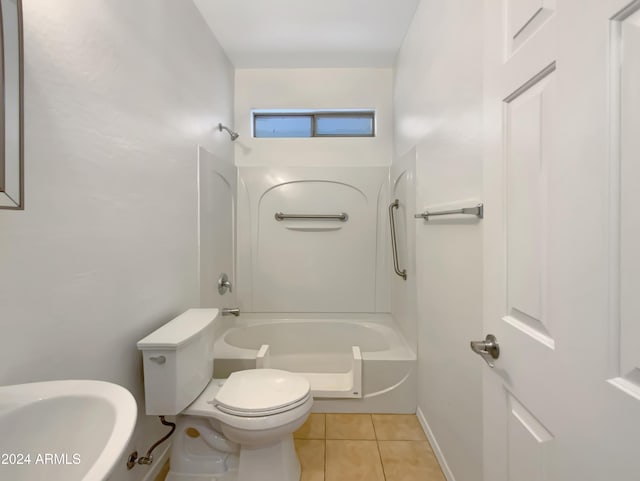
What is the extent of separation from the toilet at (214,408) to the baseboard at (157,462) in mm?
95

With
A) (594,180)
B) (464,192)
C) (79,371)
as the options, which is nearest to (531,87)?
(594,180)

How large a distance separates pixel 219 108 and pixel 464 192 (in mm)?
1943

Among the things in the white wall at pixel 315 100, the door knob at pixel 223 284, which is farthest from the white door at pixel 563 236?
the white wall at pixel 315 100

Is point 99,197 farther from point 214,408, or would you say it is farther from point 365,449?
point 365,449

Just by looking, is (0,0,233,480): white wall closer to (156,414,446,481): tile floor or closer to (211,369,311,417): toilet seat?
(211,369,311,417): toilet seat

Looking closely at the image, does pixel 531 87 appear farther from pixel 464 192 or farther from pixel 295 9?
pixel 295 9

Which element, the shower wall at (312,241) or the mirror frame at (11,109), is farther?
the shower wall at (312,241)

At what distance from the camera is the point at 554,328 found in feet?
1.91

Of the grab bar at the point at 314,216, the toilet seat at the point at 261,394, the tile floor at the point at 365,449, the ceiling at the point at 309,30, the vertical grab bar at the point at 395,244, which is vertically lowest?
the tile floor at the point at 365,449

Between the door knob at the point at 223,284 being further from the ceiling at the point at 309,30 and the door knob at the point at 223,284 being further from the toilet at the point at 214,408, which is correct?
the ceiling at the point at 309,30

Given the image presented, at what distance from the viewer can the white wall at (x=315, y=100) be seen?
9.20ft

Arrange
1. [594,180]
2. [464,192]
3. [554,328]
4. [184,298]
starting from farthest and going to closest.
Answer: [184,298] < [464,192] < [554,328] < [594,180]

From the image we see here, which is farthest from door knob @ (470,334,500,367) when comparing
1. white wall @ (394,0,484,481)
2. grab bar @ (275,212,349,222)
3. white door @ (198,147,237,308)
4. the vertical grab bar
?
grab bar @ (275,212,349,222)

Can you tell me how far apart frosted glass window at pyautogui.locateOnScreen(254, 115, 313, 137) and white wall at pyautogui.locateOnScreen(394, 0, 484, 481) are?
112 centimetres
